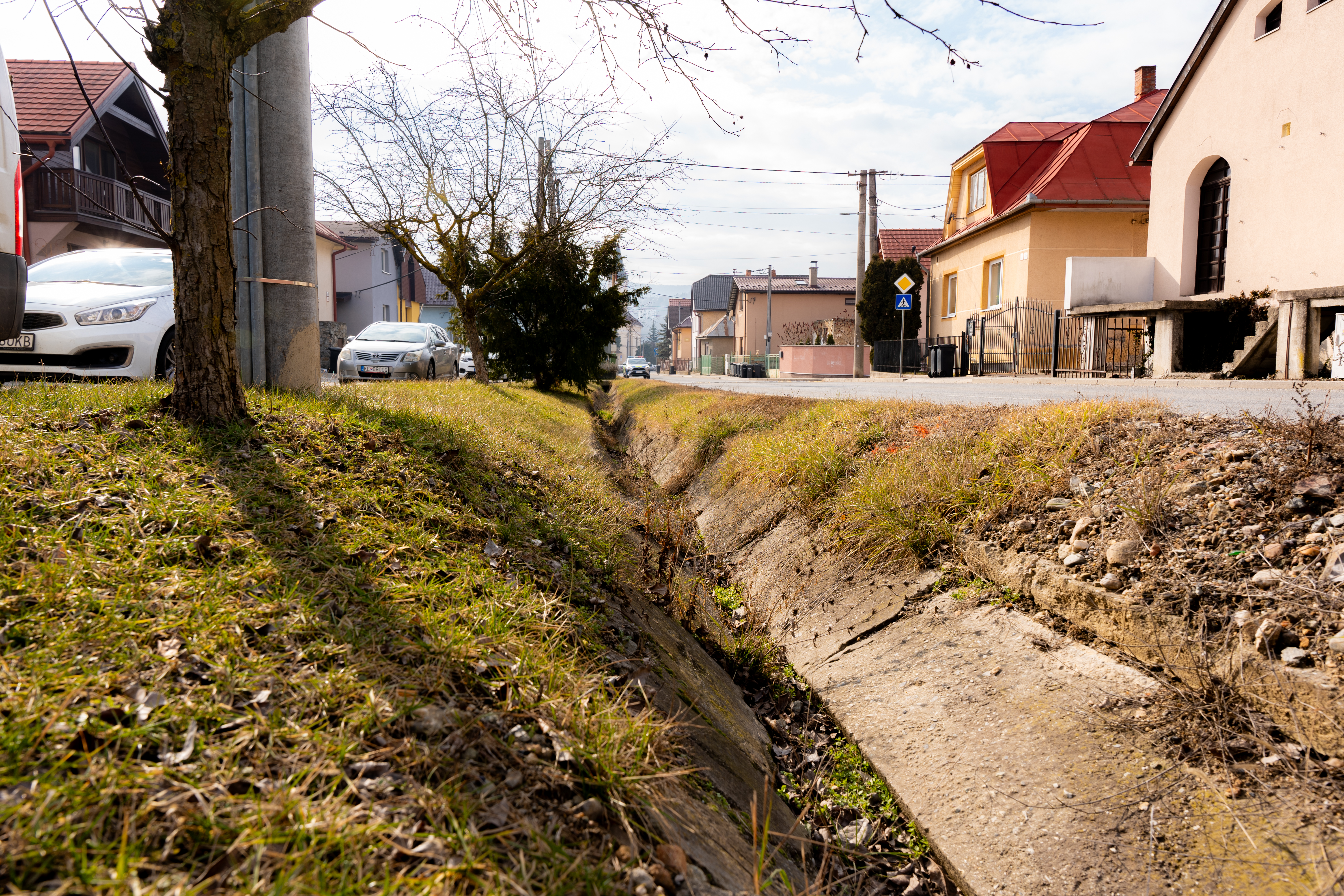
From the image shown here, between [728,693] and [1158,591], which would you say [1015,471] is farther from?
[728,693]

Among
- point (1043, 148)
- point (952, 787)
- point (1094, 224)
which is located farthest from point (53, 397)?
point (1043, 148)

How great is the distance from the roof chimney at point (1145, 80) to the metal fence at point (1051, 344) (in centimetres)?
1195

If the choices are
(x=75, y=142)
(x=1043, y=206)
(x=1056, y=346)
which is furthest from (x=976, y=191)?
(x=75, y=142)

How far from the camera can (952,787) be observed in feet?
9.96

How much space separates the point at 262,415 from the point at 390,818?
3.43m

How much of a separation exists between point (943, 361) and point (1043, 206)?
4.76 m

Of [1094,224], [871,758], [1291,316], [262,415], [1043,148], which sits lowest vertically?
[871,758]

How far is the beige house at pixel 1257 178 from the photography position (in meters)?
13.1

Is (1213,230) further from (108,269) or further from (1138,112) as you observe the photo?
(108,269)

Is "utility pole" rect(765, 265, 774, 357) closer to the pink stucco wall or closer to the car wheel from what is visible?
the pink stucco wall

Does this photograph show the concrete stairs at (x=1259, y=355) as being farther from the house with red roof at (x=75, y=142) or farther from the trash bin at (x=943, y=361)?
the house with red roof at (x=75, y=142)

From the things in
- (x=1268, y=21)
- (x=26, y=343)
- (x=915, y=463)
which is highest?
(x=1268, y=21)

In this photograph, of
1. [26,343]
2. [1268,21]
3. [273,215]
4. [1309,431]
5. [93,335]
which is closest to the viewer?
[1309,431]

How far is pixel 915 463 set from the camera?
5.23m
